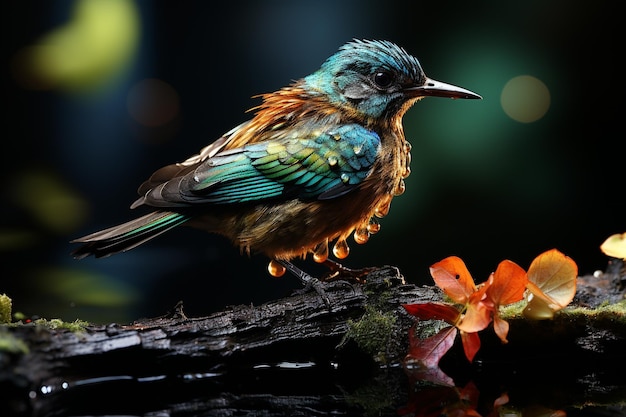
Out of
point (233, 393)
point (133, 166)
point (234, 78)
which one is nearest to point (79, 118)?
point (133, 166)

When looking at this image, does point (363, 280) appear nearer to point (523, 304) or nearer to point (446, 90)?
point (523, 304)

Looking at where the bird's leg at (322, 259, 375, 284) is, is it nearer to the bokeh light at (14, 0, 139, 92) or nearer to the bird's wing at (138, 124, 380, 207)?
the bird's wing at (138, 124, 380, 207)

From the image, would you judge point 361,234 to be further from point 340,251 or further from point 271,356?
point 271,356

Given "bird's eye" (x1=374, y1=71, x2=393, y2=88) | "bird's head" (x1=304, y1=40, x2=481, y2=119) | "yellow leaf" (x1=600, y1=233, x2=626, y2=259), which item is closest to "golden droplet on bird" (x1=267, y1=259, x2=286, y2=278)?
"bird's head" (x1=304, y1=40, x2=481, y2=119)

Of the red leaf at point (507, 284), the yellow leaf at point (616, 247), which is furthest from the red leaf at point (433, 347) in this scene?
the yellow leaf at point (616, 247)

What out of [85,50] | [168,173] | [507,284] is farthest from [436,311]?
[85,50]
